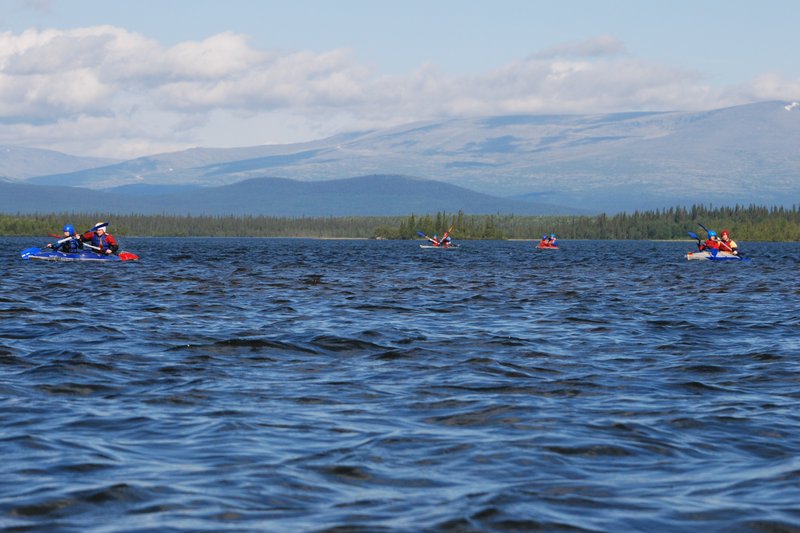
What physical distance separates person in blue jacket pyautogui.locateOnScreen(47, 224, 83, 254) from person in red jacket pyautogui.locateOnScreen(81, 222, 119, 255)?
57 centimetres

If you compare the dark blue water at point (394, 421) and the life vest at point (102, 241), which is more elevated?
the life vest at point (102, 241)

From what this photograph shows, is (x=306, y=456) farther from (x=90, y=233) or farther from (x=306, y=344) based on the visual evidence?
(x=90, y=233)

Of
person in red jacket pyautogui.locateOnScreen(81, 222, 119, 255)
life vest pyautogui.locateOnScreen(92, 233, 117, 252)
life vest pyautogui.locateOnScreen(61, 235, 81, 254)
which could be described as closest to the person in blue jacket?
life vest pyautogui.locateOnScreen(61, 235, 81, 254)

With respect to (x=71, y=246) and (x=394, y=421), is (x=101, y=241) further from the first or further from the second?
(x=394, y=421)

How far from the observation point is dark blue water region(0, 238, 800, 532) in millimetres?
12125

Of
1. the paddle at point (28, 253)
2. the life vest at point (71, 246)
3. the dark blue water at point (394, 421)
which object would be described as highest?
the life vest at point (71, 246)

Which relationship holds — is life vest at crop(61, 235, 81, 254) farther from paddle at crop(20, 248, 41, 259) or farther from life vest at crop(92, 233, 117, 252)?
paddle at crop(20, 248, 41, 259)

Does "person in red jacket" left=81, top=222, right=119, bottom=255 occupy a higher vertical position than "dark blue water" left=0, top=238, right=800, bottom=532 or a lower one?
higher

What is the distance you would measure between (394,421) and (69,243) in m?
58.3

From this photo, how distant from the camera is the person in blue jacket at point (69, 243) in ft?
233

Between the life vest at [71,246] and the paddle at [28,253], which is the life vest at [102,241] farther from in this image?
the paddle at [28,253]

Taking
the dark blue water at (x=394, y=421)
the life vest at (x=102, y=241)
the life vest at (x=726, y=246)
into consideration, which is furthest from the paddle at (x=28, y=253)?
the life vest at (x=726, y=246)

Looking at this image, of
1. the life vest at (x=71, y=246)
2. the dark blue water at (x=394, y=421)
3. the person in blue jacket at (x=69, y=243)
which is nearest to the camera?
the dark blue water at (x=394, y=421)

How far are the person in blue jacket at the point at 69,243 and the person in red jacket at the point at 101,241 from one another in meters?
0.57
